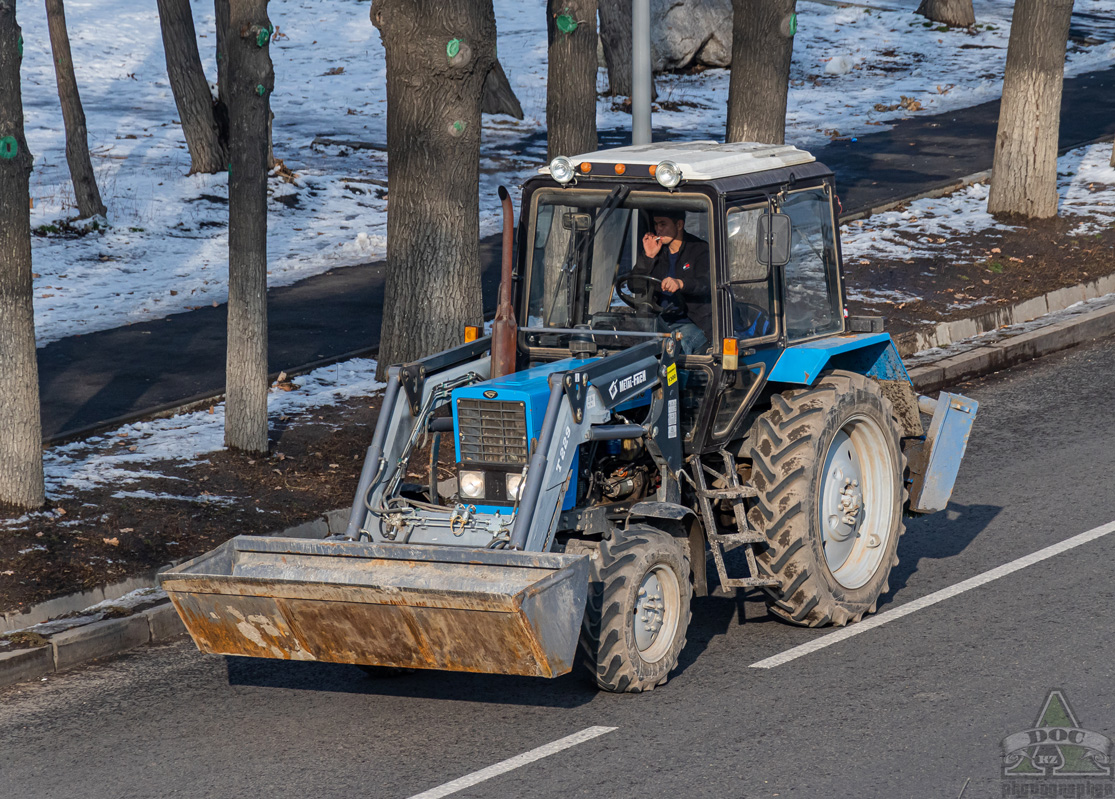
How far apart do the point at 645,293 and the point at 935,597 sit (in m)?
2.49

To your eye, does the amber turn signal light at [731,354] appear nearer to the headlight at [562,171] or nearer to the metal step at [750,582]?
the metal step at [750,582]

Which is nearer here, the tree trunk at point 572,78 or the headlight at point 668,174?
the headlight at point 668,174

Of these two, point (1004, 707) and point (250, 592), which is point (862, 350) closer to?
point (1004, 707)

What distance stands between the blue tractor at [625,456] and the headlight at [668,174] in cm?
1

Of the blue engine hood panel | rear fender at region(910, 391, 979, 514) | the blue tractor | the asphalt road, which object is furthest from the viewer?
rear fender at region(910, 391, 979, 514)

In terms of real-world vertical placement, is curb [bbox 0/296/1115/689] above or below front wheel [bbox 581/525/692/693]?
below

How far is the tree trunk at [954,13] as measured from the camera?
30.9m

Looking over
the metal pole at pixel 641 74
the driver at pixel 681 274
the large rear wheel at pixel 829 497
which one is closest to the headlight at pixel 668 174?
the driver at pixel 681 274

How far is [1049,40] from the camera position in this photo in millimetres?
17250

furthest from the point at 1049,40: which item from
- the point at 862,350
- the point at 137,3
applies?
the point at 137,3

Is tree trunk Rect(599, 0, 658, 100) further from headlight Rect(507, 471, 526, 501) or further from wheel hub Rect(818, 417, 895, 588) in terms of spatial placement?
headlight Rect(507, 471, 526, 501)

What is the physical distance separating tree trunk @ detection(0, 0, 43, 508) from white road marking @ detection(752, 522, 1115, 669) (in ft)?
16.3

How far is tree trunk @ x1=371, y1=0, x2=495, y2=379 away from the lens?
38.2 ft

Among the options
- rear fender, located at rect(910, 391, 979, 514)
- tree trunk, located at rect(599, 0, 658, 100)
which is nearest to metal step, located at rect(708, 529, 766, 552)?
rear fender, located at rect(910, 391, 979, 514)
